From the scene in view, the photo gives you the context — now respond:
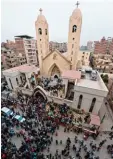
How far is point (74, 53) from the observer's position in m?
24.4

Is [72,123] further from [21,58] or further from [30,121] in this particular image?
[21,58]

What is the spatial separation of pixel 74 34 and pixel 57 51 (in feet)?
16.9

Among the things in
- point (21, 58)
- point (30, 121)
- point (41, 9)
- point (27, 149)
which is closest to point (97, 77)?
point (30, 121)

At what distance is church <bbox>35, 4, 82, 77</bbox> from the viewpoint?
73.7 feet

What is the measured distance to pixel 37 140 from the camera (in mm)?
12172

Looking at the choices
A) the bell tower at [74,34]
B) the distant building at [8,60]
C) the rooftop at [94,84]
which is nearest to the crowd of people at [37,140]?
the rooftop at [94,84]

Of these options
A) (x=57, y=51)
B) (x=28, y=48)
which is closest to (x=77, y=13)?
(x=57, y=51)

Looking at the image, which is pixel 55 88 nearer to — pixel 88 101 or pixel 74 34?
pixel 88 101

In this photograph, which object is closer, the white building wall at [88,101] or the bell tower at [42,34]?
the white building wall at [88,101]

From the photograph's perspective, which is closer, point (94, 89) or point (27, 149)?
point (27, 149)

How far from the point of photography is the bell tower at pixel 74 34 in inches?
847

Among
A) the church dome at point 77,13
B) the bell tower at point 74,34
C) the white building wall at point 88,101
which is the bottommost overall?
the white building wall at point 88,101

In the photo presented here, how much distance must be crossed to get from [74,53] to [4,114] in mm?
18461

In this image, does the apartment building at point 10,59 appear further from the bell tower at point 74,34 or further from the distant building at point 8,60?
the bell tower at point 74,34
